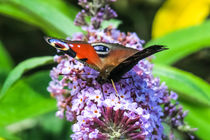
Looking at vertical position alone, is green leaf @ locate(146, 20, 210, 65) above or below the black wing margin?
above

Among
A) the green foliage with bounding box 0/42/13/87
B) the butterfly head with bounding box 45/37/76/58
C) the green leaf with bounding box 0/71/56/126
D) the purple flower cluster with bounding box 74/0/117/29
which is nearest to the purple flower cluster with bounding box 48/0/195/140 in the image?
the purple flower cluster with bounding box 74/0/117/29

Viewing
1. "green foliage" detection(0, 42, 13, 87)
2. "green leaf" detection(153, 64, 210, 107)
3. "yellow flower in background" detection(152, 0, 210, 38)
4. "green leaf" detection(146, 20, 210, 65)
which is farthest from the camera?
"yellow flower in background" detection(152, 0, 210, 38)

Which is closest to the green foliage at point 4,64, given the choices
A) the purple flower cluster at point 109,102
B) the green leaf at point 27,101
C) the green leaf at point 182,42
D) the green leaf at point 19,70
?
the green leaf at point 27,101

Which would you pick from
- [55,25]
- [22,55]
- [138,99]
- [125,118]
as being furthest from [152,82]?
[22,55]

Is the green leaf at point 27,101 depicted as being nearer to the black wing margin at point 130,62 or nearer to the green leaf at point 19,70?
the green leaf at point 19,70

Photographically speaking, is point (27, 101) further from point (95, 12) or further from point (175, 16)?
point (175, 16)

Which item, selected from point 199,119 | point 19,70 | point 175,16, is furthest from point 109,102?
point 175,16

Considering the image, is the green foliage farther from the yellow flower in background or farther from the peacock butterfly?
the yellow flower in background
